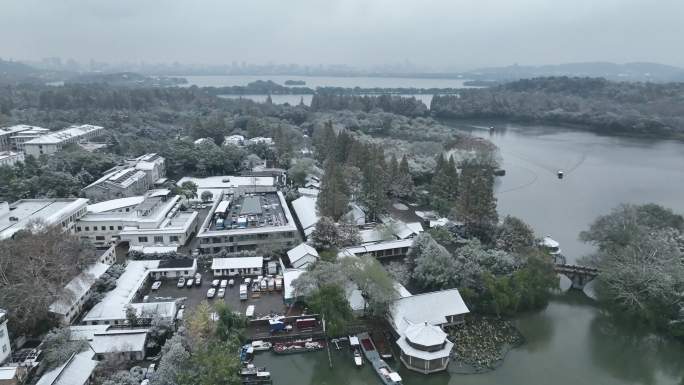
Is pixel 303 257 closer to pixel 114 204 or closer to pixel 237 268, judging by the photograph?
pixel 237 268

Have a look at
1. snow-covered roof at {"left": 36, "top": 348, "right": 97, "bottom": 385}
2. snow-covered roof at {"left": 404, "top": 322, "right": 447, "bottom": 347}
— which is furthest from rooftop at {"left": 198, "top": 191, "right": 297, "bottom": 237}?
snow-covered roof at {"left": 404, "top": 322, "right": 447, "bottom": 347}

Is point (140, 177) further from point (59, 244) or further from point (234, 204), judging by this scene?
point (59, 244)

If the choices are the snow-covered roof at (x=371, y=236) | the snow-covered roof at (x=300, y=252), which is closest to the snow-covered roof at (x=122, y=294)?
the snow-covered roof at (x=300, y=252)

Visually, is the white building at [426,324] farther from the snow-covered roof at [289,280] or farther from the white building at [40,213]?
the white building at [40,213]

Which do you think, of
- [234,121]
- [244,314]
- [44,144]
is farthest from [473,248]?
[234,121]

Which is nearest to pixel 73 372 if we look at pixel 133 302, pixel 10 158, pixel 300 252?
pixel 133 302
